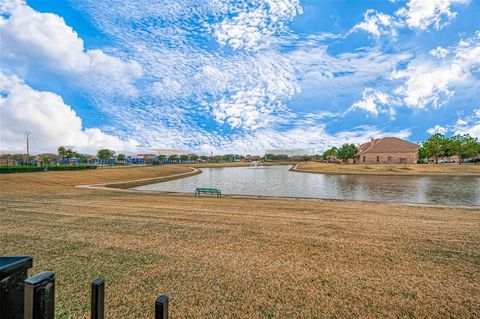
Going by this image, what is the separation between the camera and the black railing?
1.43 metres

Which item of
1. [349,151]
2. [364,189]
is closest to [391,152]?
[349,151]

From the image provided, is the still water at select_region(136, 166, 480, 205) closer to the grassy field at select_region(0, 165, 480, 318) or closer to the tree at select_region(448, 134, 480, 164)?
the grassy field at select_region(0, 165, 480, 318)

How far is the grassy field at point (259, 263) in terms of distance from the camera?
3.63m

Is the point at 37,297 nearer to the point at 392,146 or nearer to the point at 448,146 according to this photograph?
the point at 392,146

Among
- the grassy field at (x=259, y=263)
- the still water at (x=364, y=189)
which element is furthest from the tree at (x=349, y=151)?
the grassy field at (x=259, y=263)

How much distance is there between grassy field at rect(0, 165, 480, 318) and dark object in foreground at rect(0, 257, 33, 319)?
7.55 ft

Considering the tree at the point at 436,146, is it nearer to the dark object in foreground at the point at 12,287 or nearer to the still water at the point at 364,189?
the still water at the point at 364,189

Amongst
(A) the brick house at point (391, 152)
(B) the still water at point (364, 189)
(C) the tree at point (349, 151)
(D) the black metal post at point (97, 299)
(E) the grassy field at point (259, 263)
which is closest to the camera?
(D) the black metal post at point (97, 299)

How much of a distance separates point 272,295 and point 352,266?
2120mm

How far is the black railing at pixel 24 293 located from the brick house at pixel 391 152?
85862 millimetres

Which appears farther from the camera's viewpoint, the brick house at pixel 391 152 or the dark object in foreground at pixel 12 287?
the brick house at pixel 391 152

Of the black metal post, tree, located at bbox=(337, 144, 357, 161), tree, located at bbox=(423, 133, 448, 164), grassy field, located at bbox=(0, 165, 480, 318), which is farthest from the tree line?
the black metal post

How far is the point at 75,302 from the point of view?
12.1 ft

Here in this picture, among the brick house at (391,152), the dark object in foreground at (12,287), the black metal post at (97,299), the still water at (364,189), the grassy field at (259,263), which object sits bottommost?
the still water at (364,189)
